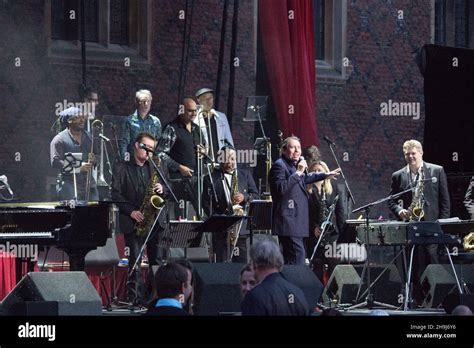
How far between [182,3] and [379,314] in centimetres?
1090

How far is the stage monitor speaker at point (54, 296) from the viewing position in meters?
9.27

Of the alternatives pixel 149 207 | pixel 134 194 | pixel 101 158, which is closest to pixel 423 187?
pixel 149 207

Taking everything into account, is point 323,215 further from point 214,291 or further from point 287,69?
point 214,291

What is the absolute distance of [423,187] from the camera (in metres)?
14.2

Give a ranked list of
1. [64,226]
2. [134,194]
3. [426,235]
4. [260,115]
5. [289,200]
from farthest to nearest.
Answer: [260,115] → [134,194] → [289,200] → [426,235] → [64,226]

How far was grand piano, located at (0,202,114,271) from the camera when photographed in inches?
485

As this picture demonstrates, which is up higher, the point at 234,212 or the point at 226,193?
the point at 226,193

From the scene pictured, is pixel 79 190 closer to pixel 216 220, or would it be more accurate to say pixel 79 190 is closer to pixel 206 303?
pixel 216 220

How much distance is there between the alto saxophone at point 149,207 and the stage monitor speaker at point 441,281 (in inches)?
117

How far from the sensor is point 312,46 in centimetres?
1897

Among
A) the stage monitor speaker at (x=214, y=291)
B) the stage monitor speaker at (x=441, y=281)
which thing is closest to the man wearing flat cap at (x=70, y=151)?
the stage monitor speaker at (x=214, y=291)

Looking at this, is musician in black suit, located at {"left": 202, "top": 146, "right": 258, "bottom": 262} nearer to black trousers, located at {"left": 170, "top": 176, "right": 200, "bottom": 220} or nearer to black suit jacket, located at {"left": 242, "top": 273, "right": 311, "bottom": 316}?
black trousers, located at {"left": 170, "top": 176, "right": 200, "bottom": 220}

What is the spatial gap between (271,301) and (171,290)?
734mm

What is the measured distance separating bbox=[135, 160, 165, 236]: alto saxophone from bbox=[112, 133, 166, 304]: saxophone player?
0.03 m
